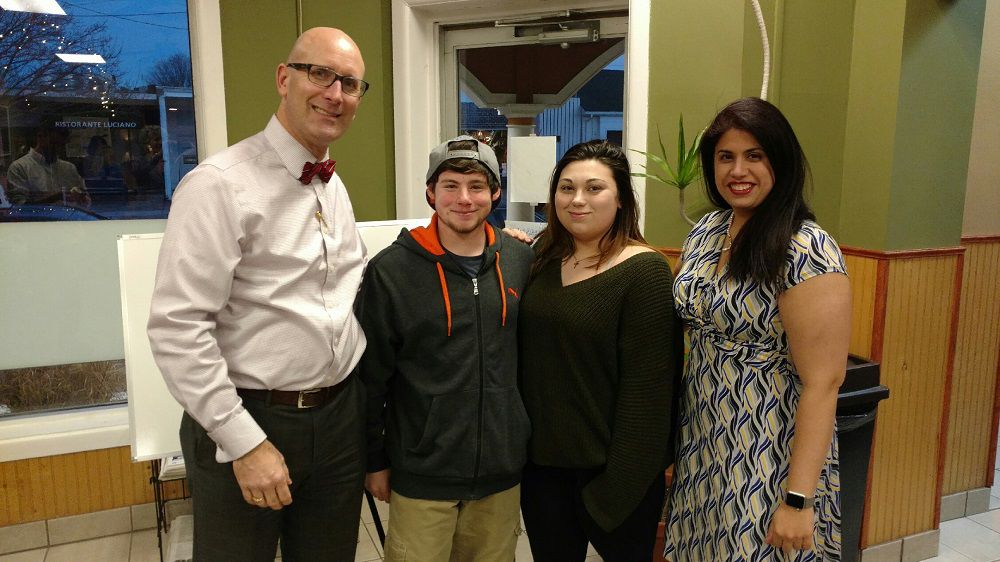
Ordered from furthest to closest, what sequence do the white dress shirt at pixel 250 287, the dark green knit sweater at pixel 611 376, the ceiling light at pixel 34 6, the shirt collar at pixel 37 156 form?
the shirt collar at pixel 37 156
the ceiling light at pixel 34 6
the dark green knit sweater at pixel 611 376
the white dress shirt at pixel 250 287

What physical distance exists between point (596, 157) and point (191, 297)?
0.99 meters

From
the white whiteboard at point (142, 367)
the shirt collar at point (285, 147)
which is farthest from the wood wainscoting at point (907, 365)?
the white whiteboard at point (142, 367)

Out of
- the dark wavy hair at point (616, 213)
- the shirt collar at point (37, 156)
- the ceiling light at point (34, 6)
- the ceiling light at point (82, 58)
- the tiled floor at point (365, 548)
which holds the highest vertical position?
the ceiling light at point (34, 6)

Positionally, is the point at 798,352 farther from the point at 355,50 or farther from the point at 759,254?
the point at 355,50

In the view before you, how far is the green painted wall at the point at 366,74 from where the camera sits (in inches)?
124

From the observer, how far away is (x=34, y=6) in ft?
9.12

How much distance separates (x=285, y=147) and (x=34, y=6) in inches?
77.9

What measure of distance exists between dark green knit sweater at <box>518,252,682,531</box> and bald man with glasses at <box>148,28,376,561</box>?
0.48 m

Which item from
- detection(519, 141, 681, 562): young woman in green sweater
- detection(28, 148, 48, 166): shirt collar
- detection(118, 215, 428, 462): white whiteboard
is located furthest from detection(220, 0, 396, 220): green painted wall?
detection(519, 141, 681, 562): young woman in green sweater

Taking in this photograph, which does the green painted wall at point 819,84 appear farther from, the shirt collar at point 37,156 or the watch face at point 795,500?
the shirt collar at point 37,156

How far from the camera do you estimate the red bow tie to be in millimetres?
1604

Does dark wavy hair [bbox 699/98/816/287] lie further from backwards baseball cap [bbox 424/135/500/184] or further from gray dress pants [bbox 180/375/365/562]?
gray dress pants [bbox 180/375/365/562]

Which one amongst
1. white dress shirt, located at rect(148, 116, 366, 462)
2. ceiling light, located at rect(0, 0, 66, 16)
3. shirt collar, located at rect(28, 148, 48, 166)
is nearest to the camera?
white dress shirt, located at rect(148, 116, 366, 462)

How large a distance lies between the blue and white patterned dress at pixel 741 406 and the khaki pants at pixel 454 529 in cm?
48
